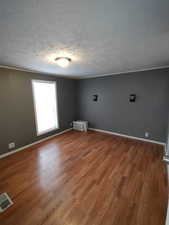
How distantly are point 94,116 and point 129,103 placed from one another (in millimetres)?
1519

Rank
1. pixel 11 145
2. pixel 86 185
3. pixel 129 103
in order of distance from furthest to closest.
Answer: pixel 129 103 → pixel 11 145 → pixel 86 185

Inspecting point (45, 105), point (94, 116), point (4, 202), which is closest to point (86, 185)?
point (4, 202)

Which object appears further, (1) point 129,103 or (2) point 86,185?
(1) point 129,103

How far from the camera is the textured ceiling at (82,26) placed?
906 millimetres

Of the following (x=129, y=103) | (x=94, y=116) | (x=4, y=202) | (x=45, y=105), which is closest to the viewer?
(x=4, y=202)

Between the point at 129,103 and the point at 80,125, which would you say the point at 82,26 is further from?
the point at 80,125

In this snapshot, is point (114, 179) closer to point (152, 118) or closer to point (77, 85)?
point (152, 118)

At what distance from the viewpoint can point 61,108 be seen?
437 cm

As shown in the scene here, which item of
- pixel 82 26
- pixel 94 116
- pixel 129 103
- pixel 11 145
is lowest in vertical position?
pixel 11 145

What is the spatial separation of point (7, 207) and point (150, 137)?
378cm

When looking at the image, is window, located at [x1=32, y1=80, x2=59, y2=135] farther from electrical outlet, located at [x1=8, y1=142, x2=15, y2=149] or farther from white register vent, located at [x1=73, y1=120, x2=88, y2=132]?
white register vent, located at [x1=73, y1=120, x2=88, y2=132]

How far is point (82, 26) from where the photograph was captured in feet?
3.90

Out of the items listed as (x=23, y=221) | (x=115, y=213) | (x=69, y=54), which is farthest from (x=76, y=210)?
(x=69, y=54)

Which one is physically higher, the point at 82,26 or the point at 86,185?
the point at 82,26
